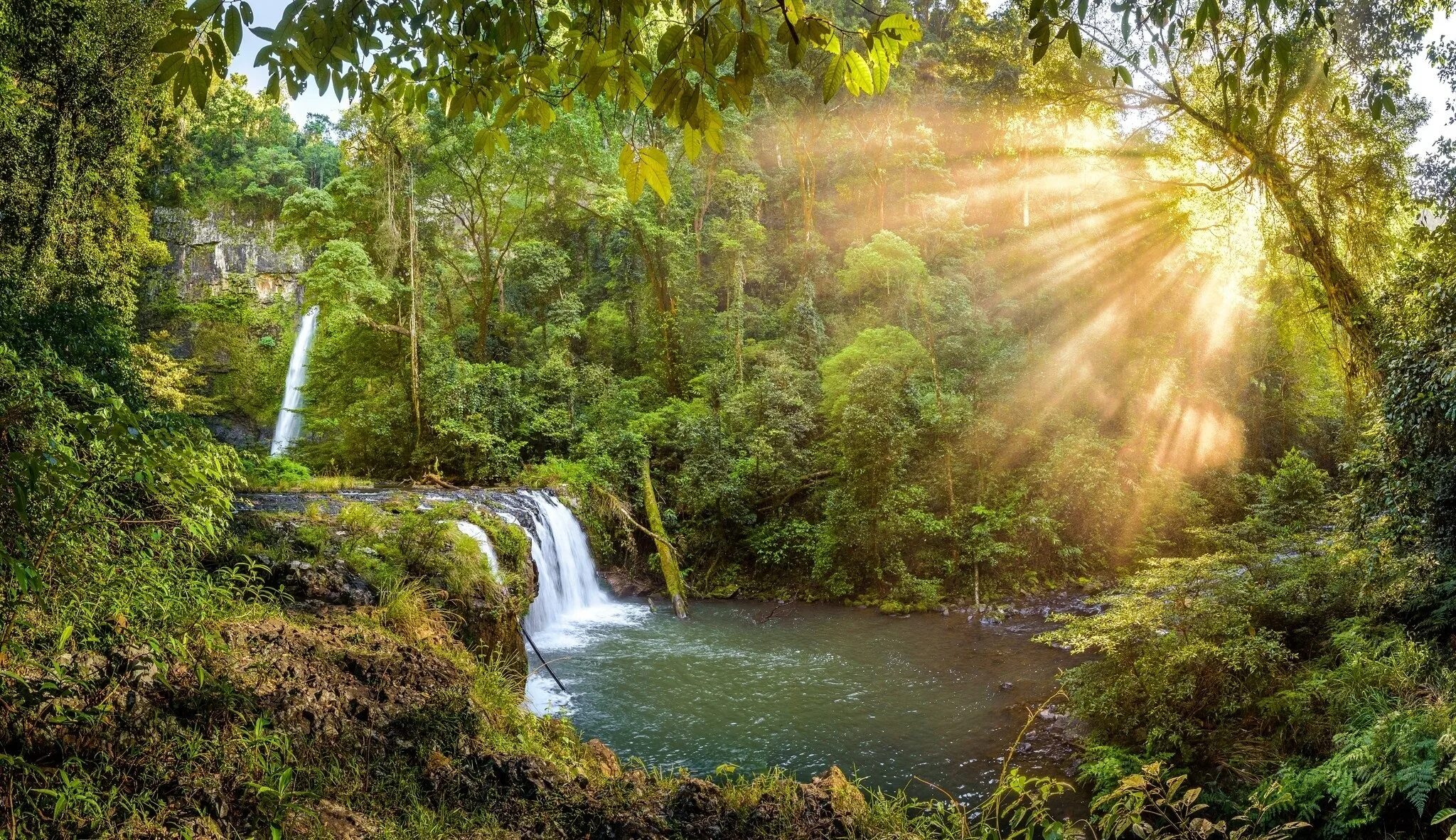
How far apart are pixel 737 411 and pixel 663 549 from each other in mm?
3873

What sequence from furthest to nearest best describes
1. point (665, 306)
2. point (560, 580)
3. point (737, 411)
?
point (665, 306)
point (737, 411)
point (560, 580)

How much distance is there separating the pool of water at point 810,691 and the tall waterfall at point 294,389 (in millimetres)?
14917

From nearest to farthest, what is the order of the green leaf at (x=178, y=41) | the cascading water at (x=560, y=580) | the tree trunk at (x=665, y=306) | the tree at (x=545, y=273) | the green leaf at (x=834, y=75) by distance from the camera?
the green leaf at (x=178, y=41), the green leaf at (x=834, y=75), the cascading water at (x=560, y=580), the tree at (x=545, y=273), the tree trunk at (x=665, y=306)

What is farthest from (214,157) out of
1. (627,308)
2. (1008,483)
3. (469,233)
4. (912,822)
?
(912,822)

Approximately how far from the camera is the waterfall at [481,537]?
8758 mm

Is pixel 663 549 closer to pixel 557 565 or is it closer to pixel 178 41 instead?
pixel 557 565

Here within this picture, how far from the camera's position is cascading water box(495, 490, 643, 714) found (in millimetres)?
10641

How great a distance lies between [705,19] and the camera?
169 centimetres

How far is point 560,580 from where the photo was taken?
38.9 feet

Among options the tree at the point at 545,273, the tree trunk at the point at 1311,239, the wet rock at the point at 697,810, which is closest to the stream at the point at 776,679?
the wet rock at the point at 697,810

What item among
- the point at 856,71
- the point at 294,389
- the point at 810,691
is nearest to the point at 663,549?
the point at 810,691

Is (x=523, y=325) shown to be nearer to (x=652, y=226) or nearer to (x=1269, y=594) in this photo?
(x=652, y=226)

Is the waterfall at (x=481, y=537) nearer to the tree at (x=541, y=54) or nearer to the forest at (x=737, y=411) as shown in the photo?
the forest at (x=737, y=411)

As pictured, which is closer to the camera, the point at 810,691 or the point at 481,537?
the point at 810,691
